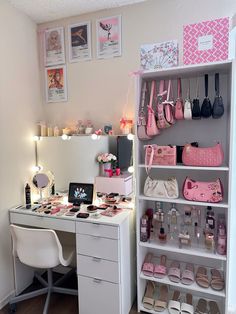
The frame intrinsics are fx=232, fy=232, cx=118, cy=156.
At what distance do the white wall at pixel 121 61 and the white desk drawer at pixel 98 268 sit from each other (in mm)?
1192

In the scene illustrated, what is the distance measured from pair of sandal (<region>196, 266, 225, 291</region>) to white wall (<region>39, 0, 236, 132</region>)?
4.71 feet

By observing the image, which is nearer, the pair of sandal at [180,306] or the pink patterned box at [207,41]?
the pink patterned box at [207,41]

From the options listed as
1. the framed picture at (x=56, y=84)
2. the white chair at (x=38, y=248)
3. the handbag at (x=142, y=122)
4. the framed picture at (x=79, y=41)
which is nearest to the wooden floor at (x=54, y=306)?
the white chair at (x=38, y=248)

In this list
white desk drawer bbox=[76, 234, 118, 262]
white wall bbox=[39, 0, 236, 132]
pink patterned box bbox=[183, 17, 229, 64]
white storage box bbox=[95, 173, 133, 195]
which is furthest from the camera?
white storage box bbox=[95, 173, 133, 195]

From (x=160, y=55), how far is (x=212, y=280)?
5.82 ft

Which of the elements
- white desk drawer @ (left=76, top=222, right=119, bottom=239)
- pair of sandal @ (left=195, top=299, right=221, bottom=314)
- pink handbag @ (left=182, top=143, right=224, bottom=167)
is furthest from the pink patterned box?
pair of sandal @ (left=195, top=299, right=221, bottom=314)

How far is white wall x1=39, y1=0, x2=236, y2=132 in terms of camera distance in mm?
1866

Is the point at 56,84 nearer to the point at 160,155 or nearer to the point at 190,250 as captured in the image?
the point at 160,155

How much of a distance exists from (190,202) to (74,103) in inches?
→ 56.4

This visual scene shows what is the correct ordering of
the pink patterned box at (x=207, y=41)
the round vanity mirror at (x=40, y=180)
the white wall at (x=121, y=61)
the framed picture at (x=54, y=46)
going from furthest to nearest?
→ the framed picture at (x=54, y=46) → the round vanity mirror at (x=40, y=180) → the white wall at (x=121, y=61) → the pink patterned box at (x=207, y=41)

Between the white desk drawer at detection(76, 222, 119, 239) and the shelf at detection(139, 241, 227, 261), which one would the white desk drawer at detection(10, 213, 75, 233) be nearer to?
the white desk drawer at detection(76, 222, 119, 239)

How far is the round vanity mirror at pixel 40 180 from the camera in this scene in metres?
2.17

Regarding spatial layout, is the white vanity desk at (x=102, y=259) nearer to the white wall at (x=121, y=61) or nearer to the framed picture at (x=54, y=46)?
the white wall at (x=121, y=61)

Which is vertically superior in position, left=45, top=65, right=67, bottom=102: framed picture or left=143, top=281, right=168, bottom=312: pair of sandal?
left=45, top=65, right=67, bottom=102: framed picture
